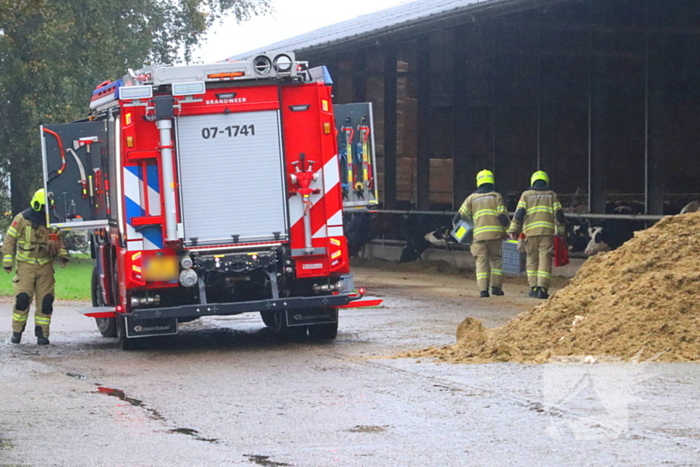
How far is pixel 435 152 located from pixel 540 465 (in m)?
23.2

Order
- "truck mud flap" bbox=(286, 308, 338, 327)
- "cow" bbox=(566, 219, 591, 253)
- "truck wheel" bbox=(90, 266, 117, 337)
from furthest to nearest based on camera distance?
"cow" bbox=(566, 219, 591, 253) < "truck wheel" bbox=(90, 266, 117, 337) < "truck mud flap" bbox=(286, 308, 338, 327)

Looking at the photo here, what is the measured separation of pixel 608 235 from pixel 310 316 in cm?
1037

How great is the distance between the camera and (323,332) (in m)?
12.3

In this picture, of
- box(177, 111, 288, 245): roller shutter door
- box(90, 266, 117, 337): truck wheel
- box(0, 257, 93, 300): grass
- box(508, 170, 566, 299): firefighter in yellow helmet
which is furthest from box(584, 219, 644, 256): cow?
box(177, 111, 288, 245): roller shutter door

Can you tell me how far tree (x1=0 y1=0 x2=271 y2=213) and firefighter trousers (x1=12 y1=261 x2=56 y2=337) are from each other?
1429 centimetres

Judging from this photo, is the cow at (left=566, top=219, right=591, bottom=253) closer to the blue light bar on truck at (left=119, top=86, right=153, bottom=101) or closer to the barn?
the barn

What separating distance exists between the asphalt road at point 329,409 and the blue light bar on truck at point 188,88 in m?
2.70

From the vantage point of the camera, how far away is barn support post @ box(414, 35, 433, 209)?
25125 millimetres

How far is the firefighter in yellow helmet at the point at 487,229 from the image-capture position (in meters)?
17.3

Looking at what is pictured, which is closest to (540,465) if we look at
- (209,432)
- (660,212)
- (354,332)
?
(209,432)

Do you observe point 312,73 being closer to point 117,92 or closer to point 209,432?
point 117,92

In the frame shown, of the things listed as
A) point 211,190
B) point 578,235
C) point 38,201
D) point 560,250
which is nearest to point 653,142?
point 560,250

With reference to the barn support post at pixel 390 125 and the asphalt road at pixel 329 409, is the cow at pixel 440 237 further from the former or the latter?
the asphalt road at pixel 329 409

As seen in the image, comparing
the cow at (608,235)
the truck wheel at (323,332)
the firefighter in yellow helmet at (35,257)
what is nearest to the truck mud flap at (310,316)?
the truck wheel at (323,332)
